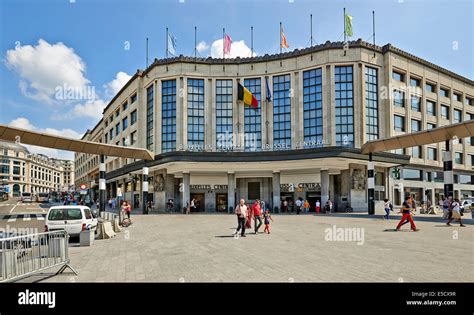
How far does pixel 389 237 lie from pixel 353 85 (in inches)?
1120

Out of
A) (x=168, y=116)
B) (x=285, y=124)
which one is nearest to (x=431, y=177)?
(x=285, y=124)

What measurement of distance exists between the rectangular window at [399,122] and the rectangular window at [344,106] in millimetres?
7508

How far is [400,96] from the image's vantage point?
142 ft

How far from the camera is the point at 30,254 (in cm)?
759

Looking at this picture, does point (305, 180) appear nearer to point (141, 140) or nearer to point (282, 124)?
point (282, 124)

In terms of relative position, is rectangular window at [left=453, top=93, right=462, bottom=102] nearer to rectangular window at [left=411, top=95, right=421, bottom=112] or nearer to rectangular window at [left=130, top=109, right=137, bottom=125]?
rectangular window at [left=411, top=95, right=421, bottom=112]

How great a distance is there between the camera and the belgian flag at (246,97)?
41594 millimetres

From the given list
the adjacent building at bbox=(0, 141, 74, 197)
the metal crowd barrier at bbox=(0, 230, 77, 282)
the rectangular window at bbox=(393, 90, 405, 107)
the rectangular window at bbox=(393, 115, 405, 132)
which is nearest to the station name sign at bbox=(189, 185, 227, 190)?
the rectangular window at bbox=(393, 115, 405, 132)

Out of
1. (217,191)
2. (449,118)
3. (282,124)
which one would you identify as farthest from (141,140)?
(449,118)

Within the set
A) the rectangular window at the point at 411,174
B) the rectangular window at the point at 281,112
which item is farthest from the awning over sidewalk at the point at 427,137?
the rectangular window at the point at 411,174

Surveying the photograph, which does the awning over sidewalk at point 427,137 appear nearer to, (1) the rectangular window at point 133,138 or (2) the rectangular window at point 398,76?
(2) the rectangular window at point 398,76

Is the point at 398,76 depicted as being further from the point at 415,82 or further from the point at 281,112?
the point at 281,112

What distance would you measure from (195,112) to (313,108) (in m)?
15.0

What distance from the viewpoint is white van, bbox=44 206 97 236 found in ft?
→ 46.5
